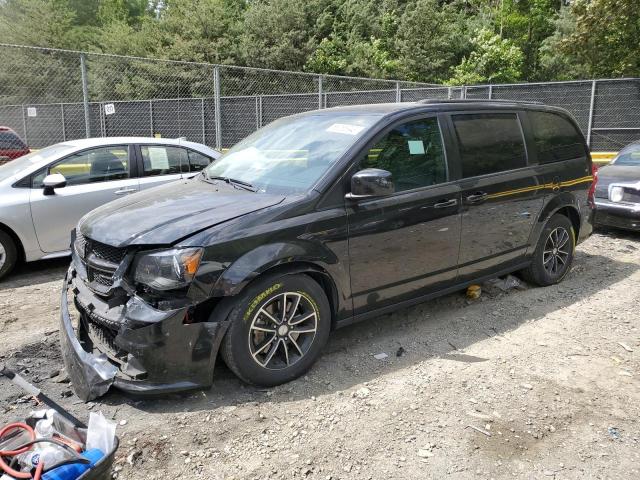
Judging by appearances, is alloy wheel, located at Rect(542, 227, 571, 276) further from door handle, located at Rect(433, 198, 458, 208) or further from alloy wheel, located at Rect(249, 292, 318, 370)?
alloy wheel, located at Rect(249, 292, 318, 370)

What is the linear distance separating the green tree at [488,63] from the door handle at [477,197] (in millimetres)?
Answer: 25182

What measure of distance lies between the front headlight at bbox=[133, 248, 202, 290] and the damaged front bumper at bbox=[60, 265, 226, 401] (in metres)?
0.14

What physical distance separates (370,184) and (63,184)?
3897mm

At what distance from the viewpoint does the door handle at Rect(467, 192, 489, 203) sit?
440 centimetres

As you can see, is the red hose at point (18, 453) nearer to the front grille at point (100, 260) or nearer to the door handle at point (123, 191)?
the front grille at point (100, 260)

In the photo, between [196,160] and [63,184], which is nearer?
[63,184]

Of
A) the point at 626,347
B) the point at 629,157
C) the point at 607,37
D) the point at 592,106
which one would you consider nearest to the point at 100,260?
the point at 626,347

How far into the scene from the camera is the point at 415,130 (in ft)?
13.6

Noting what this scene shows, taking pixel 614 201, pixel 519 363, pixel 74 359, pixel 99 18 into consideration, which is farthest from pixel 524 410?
pixel 99 18

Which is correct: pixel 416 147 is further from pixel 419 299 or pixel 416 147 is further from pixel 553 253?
pixel 553 253

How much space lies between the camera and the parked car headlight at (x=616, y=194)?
752cm

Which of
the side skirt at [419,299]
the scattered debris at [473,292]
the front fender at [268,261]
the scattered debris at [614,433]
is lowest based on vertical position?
the scattered debris at [614,433]

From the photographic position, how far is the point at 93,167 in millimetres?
6168

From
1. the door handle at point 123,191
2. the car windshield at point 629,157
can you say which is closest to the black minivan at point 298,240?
the door handle at point 123,191
